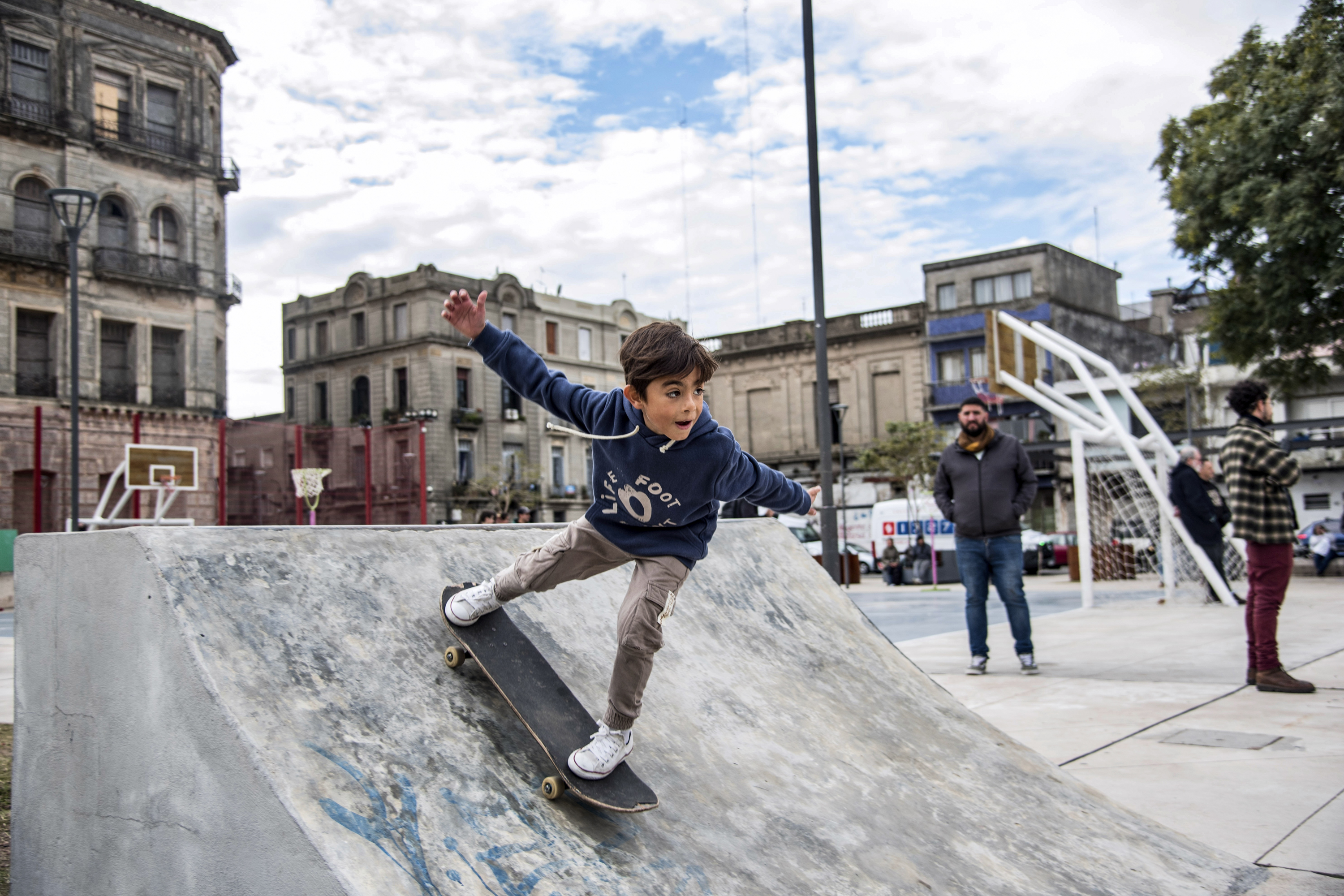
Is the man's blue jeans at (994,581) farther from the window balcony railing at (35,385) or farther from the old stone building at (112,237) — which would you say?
the window balcony railing at (35,385)

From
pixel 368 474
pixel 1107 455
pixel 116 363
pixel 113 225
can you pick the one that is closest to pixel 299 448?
pixel 368 474

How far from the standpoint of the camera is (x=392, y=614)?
2.82 m

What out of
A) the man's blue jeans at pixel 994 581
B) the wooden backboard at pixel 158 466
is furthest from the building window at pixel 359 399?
the man's blue jeans at pixel 994 581

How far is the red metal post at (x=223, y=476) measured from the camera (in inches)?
623

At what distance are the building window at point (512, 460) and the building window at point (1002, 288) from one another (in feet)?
70.2

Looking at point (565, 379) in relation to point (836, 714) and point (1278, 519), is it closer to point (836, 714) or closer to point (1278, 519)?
point (836, 714)

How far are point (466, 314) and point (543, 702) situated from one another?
3.69 ft

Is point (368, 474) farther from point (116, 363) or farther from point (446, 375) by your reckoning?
point (446, 375)

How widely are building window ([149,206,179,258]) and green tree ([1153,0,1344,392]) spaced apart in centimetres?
2852

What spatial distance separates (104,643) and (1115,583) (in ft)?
57.8

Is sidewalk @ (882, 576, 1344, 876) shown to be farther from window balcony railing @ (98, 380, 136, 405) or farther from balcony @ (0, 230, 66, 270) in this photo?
balcony @ (0, 230, 66, 270)

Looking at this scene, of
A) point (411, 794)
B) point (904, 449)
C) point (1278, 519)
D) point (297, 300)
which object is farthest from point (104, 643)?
point (297, 300)

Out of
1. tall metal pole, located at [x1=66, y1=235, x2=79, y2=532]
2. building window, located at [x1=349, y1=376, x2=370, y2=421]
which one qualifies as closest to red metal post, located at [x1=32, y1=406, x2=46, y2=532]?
tall metal pole, located at [x1=66, y1=235, x2=79, y2=532]

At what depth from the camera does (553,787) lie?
7.92 feet
